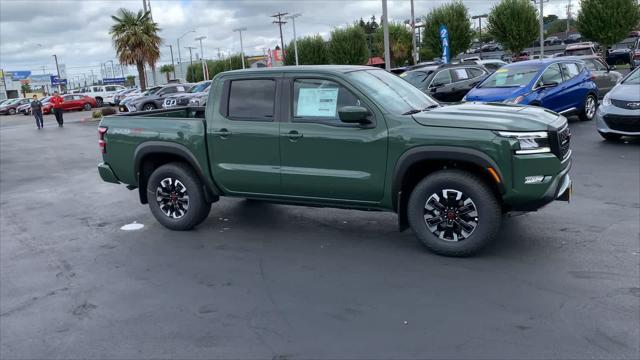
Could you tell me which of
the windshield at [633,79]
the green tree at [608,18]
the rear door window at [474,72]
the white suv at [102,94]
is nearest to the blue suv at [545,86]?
the windshield at [633,79]

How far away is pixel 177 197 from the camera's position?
680 cm

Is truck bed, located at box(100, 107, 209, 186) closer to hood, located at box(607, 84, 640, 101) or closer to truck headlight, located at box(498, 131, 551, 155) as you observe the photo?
truck headlight, located at box(498, 131, 551, 155)

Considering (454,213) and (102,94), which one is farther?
(102,94)

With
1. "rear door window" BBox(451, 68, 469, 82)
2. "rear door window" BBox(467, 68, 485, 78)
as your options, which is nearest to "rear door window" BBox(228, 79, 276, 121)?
"rear door window" BBox(451, 68, 469, 82)

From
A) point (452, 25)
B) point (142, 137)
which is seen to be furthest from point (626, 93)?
point (452, 25)

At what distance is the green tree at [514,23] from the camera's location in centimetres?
4228

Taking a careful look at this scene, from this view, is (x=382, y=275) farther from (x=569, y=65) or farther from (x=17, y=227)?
(x=569, y=65)

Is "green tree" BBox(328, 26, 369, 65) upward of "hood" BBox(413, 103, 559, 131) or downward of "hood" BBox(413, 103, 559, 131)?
upward

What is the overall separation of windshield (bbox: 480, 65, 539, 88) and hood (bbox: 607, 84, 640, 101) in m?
2.40

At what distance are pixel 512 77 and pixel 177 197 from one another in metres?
9.60

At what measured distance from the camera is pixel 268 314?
4402 mm

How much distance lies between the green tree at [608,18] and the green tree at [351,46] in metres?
23.7

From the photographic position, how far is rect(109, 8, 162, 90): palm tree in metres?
A: 38.8

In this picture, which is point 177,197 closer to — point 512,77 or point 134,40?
point 512,77
